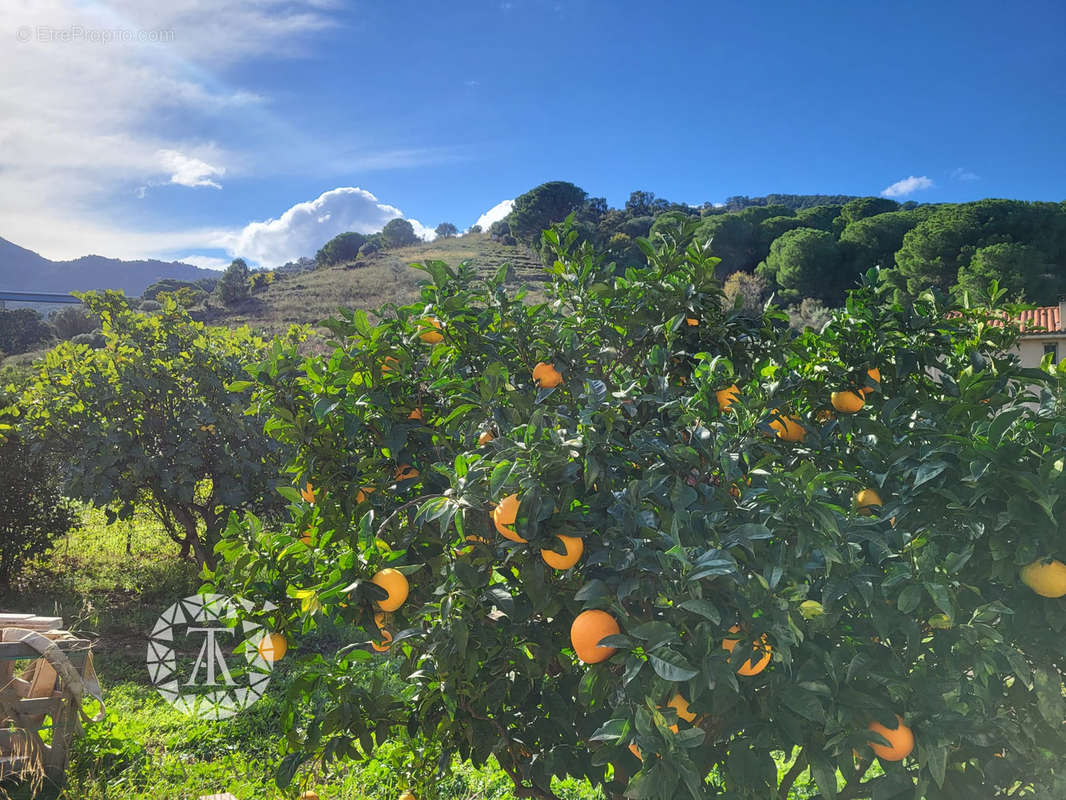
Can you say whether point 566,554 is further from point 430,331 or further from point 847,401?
point 847,401

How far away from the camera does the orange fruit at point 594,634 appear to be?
1.16 m

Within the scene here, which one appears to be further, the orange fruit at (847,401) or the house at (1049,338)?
the house at (1049,338)

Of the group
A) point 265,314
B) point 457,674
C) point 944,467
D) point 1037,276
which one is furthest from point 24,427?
point 1037,276

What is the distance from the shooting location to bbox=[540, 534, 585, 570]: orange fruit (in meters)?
1.23

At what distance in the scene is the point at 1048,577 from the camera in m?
1.30

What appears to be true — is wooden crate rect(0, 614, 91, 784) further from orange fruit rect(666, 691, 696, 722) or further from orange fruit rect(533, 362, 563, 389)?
orange fruit rect(666, 691, 696, 722)

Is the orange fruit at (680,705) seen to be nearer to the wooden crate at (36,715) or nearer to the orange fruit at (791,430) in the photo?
the orange fruit at (791,430)

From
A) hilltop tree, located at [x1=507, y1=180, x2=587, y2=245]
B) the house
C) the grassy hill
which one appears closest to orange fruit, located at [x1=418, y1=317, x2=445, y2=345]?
the house

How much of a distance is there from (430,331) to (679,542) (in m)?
0.92

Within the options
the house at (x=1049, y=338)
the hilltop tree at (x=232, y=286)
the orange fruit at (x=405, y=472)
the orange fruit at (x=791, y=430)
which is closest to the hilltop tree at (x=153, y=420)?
the orange fruit at (x=405, y=472)

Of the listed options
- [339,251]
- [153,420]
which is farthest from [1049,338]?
[339,251]

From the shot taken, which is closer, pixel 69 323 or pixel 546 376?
pixel 546 376

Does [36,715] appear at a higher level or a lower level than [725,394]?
lower

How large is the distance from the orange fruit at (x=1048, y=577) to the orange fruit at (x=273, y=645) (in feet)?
5.14
